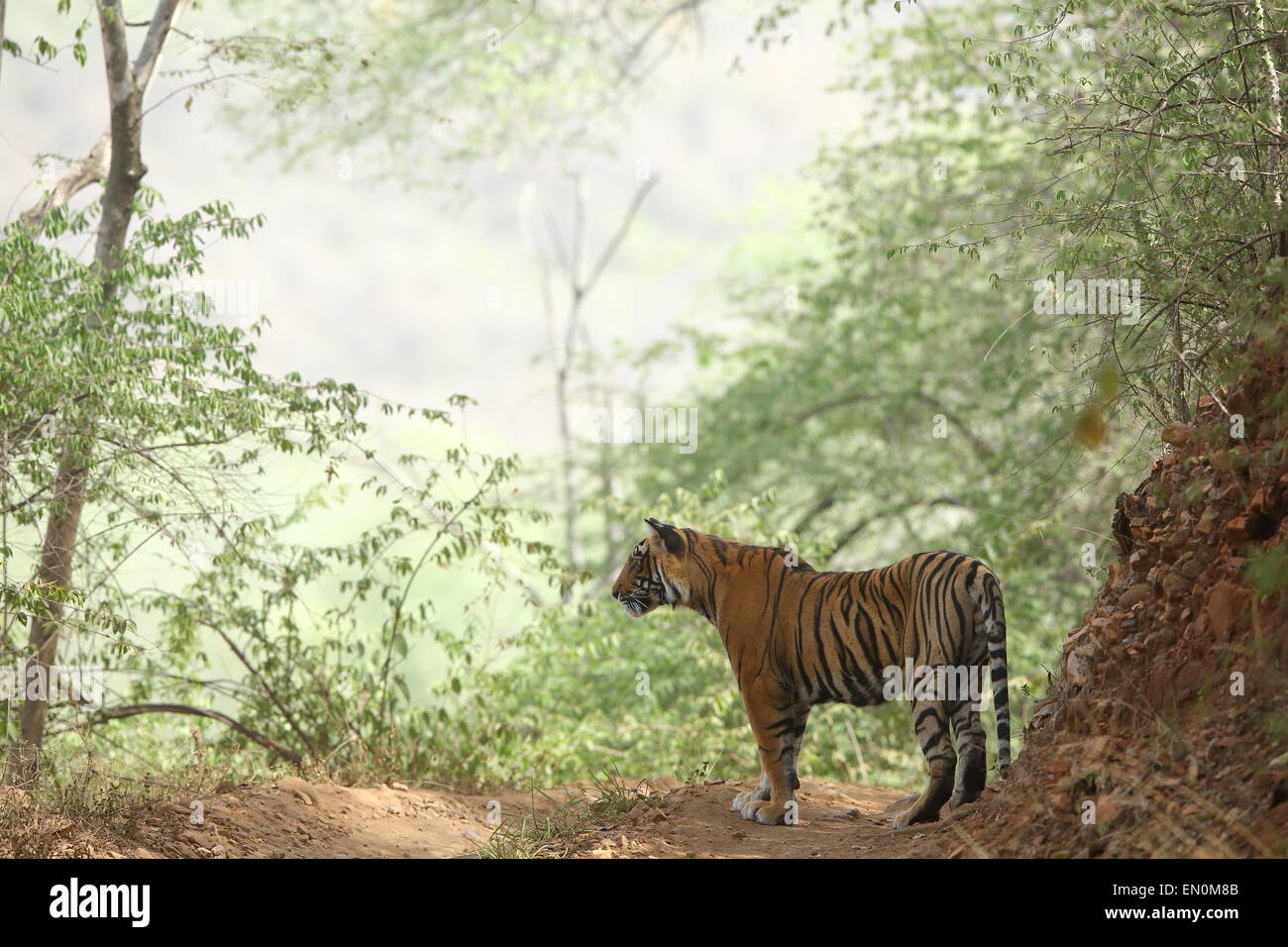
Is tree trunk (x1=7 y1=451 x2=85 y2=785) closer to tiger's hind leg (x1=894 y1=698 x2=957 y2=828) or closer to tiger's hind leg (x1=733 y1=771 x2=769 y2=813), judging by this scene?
tiger's hind leg (x1=733 y1=771 x2=769 y2=813)

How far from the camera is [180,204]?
27844mm

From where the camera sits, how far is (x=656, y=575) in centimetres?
683

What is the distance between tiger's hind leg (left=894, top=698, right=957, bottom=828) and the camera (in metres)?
5.74

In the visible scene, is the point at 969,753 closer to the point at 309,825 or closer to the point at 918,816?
the point at 918,816

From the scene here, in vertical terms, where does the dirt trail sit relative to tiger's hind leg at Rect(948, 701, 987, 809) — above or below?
below

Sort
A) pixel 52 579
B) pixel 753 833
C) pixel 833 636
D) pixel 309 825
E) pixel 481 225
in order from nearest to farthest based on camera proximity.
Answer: pixel 753 833 → pixel 833 636 → pixel 309 825 → pixel 52 579 → pixel 481 225

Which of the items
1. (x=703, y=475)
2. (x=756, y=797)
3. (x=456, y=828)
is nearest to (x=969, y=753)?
(x=756, y=797)

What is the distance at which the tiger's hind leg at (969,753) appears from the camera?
5.70m

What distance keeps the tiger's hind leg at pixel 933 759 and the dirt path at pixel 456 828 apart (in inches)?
5.6

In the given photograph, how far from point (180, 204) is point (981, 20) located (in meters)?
20.4

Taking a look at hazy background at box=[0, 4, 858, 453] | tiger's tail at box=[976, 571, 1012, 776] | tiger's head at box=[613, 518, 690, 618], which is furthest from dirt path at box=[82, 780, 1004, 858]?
hazy background at box=[0, 4, 858, 453]

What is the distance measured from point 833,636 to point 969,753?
2.98 feet

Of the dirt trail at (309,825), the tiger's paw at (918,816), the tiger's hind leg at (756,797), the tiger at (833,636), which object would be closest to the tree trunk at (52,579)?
the dirt trail at (309,825)
